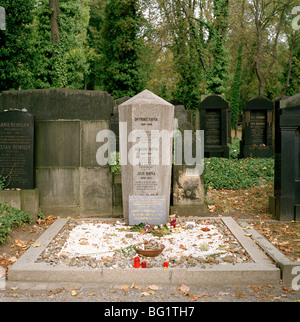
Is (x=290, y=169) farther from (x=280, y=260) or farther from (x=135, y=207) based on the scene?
(x=135, y=207)

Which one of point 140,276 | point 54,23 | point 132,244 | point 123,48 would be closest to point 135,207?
point 132,244

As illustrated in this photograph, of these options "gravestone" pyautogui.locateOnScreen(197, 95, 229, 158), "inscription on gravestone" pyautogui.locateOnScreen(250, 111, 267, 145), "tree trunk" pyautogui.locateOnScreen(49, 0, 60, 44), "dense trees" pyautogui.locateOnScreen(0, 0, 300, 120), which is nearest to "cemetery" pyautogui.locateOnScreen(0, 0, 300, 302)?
"gravestone" pyautogui.locateOnScreen(197, 95, 229, 158)

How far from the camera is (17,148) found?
674 centimetres

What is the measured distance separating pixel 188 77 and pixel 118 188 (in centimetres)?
2052

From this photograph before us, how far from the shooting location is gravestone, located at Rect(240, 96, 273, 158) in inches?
575

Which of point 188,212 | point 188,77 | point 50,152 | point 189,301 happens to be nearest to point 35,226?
point 50,152

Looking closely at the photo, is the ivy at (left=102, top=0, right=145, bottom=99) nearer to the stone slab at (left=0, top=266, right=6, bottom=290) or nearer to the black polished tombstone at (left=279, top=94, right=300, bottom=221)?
the black polished tombstone at (left=279, top=94, right=300, bottom=221)

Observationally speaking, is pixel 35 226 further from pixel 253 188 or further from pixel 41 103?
pixel 253 188

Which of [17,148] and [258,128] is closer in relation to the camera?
Answer: [17,148]

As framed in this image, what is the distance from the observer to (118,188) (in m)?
7.12

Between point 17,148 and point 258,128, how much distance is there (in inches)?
427

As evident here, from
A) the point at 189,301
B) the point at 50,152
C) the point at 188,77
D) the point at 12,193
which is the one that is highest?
the point at 188,77

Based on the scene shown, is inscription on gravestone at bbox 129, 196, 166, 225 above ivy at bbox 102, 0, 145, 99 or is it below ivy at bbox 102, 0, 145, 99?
below

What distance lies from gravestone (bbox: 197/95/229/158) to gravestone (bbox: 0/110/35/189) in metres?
9.25
